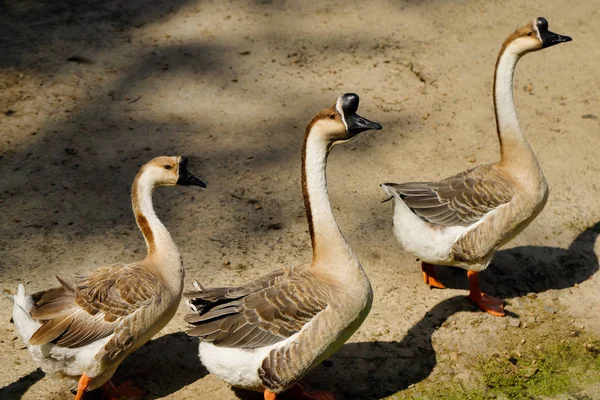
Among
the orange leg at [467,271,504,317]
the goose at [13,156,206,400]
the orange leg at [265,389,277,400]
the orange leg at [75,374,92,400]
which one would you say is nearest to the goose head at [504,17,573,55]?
the orange leg at [467,271,504,317]

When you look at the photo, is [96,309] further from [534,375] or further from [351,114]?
[534,375]

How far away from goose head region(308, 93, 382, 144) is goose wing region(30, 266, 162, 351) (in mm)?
1380

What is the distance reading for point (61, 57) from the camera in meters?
8.23

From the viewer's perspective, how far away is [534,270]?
5879 mm

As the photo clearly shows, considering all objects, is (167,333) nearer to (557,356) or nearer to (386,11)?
(557,356)

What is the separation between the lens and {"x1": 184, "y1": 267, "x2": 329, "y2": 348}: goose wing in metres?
4.27

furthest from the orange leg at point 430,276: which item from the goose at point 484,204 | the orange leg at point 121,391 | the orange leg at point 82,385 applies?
the orange leg at point 82,385

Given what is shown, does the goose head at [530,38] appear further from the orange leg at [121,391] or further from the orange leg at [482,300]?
the orange leg at [121,391]

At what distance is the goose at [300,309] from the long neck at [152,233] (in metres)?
0.39

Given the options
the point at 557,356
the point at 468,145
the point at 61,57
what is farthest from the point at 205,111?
the point at 557,356

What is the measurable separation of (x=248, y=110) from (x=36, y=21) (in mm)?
3054

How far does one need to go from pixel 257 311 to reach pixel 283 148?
3025 millimetres

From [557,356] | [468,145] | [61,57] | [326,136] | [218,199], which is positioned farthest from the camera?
[61,57]

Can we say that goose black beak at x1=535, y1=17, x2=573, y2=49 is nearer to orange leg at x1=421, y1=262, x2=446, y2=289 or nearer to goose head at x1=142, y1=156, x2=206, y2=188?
orange leg at x1=421, y1=262, x2=446, y2=289
